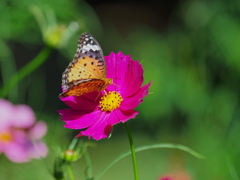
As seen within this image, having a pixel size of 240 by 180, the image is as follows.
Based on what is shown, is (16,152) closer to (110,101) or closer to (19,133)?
(19,133)

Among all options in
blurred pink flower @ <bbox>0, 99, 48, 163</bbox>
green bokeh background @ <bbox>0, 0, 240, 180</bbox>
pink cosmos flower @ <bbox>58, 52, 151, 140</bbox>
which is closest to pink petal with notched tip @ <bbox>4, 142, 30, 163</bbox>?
blurred pink flower @ <bbox>0, 99, 48, 163</bbox>

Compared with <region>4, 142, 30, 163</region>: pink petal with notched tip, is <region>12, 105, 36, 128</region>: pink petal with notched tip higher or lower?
higher

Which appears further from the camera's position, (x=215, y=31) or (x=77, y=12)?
(x=215, y=31)

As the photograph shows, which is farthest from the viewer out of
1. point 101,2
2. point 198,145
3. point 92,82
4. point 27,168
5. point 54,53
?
point 101,2

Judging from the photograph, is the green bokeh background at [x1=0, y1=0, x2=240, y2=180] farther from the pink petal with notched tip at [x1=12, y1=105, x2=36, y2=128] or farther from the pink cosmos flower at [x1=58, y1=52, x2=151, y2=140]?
the pink cosmos flower at [x1=58, y1=52, x2=151, y2=140]

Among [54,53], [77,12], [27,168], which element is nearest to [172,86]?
[77,12]

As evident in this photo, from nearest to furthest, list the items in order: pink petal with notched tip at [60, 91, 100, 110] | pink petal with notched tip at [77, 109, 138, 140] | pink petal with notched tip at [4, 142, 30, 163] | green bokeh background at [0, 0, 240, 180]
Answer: pink petal with notched tip at [77, 109, 138, 140], pink petal with notched tip at [60, 91, 100, 110], pink petal with notched tip at [4, 142, 30, 163], green bokeh background at [0, 0, 240, 180]

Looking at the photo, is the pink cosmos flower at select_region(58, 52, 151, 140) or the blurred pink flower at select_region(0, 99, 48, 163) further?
the blurred pink flower at select_region(0, 99, 48, 163)

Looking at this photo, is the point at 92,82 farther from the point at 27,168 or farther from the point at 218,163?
the point at 218,163
